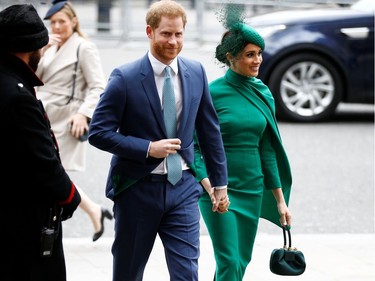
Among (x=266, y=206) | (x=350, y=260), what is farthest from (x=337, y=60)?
(x=266, y=206)

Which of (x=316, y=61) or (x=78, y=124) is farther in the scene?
(x=316, y=61)

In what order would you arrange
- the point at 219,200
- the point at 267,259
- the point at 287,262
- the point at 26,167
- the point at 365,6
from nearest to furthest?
1. the point at 26,167
2. the point at 219,200
3. the point at 287,262
4. the point at 267,259
5. the point at 365,6

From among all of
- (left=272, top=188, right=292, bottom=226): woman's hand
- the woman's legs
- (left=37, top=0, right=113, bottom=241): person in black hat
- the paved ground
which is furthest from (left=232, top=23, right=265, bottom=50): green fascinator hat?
the woman's legs

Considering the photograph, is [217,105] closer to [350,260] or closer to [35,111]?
[35,111]

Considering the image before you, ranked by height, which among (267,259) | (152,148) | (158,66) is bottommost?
(267,259)

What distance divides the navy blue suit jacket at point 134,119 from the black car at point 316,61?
7919 mm

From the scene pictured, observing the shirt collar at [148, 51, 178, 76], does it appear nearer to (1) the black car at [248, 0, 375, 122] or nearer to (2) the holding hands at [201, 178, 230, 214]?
(2) the holding hands at [201, 178, 230, 214]

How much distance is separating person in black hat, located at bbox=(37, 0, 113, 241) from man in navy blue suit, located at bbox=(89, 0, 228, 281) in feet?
7.42

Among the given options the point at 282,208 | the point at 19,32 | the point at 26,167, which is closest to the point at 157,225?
the point at 282,208

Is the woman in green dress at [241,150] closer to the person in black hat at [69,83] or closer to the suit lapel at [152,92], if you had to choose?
the suit lapel at [152,92]

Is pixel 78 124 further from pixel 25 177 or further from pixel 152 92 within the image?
pixel 25 177

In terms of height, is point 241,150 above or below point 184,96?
below

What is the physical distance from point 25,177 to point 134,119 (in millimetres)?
866

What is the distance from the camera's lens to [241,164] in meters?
5.45
